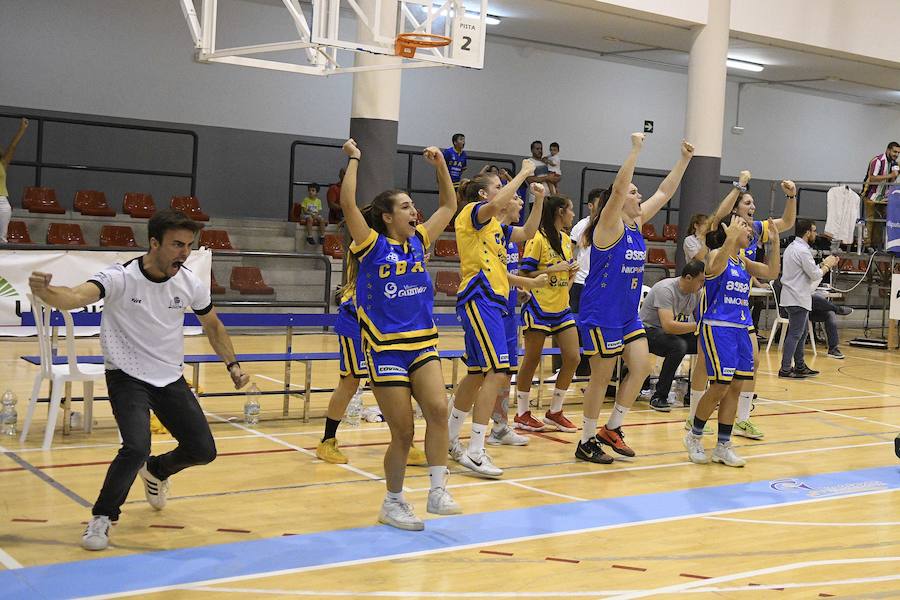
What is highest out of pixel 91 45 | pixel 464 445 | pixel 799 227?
pixel 91 45

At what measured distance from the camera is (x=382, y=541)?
5.34 m

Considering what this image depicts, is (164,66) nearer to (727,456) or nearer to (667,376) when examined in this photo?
(667,376)

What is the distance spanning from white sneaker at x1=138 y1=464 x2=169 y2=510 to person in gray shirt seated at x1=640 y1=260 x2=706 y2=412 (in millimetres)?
5393

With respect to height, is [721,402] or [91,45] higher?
[91,45]

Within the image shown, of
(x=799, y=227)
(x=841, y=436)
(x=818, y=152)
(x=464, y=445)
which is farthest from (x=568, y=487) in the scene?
(x=818, y=152)

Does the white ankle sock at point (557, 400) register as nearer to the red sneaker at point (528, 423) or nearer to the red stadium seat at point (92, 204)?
the red sneaker at point (528, 423)

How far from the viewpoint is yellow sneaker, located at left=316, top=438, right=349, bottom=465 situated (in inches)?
279

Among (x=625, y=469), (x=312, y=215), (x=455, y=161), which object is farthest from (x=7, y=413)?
(x=455, y=161)

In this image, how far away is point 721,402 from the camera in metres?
7.55

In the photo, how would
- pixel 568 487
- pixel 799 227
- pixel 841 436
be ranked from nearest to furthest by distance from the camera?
pixel 568 487 < pixel 841 436 < pixel 799 227

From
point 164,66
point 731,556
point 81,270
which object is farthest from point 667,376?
point 164,66

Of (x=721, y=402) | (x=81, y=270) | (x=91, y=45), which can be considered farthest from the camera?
(x=91, y=45)

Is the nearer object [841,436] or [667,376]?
[841,436]

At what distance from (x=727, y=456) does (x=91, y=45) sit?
13309mm
